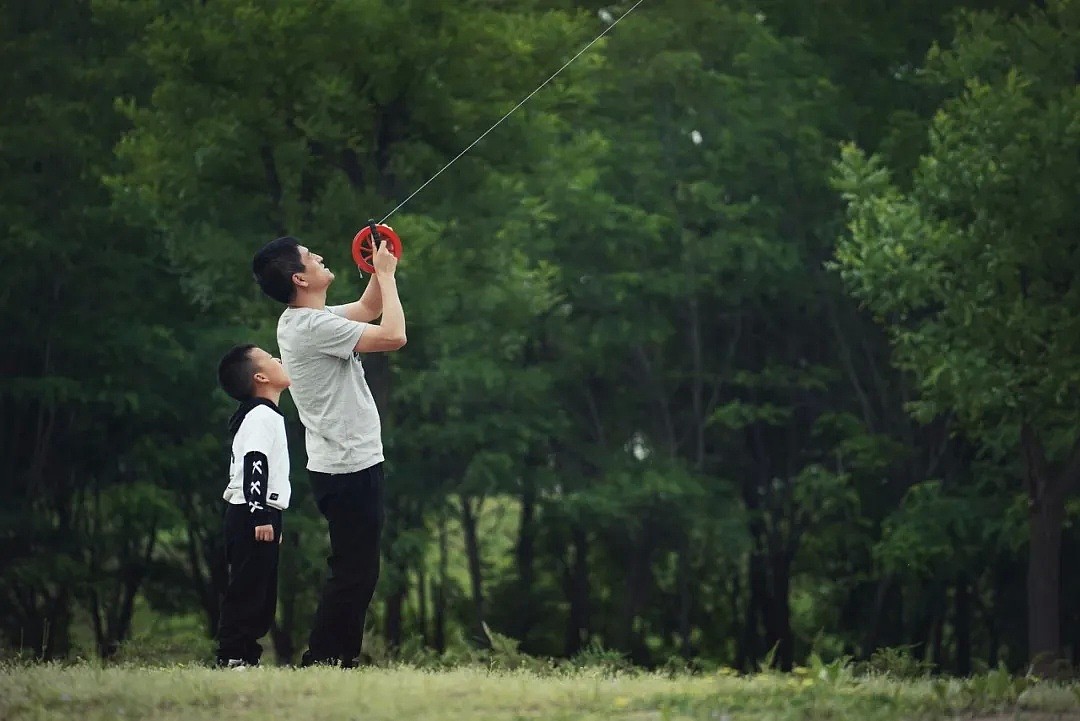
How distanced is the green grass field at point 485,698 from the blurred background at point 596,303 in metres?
8.02

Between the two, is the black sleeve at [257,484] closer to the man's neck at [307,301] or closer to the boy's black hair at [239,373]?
the boy's black hair at [239,373]

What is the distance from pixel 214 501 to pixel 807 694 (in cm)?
2058

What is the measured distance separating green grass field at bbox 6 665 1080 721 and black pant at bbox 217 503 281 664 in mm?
909

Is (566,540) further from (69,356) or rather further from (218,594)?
(69,356)

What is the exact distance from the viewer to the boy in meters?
8.52

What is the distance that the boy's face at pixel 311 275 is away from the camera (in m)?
8.19

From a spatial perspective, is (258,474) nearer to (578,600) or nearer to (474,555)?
(474,555)

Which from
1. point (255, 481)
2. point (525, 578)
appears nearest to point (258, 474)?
point (255, 481)

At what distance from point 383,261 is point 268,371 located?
1.12 m

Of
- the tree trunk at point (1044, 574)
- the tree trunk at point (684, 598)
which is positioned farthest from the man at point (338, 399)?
the tree trunk at point (684, 598)

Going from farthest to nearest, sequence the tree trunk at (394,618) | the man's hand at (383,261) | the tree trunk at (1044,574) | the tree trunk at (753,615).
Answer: the tree trunk at (753,615)
the tree trunk at (394,618)
the tree trunk at (1044,574)
the man's hand at (383,261)

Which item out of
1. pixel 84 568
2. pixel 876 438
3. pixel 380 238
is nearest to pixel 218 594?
pixel 84 568

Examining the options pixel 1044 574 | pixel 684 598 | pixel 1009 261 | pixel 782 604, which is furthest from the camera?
pixel 782 604

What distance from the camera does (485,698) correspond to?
7145 millimetres
